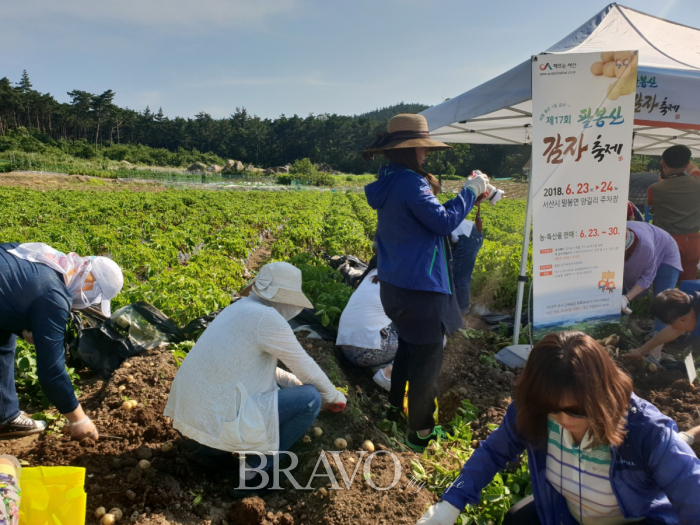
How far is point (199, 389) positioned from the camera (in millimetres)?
2133

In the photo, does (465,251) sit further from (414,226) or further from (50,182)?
(50,182)

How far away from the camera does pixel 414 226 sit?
2.58 metres

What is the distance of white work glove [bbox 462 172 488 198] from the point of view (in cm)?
283

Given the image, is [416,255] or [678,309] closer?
[416,255]

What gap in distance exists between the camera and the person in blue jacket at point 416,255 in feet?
8.34

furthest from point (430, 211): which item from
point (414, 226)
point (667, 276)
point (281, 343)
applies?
point (667, 276)

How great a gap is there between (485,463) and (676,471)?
0.59 meters

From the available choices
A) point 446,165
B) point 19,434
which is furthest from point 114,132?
point 19,434

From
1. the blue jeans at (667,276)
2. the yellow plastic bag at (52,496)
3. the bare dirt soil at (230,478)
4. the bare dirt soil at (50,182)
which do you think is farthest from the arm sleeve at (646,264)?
the bare dirt soil at (50,182)

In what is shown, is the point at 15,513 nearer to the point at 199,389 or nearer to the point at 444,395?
the point at 199,389

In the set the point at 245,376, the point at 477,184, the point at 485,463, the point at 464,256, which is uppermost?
the point at 477,184

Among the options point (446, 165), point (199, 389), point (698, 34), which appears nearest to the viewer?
point (199, 389)

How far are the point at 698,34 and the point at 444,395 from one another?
15.0 feet

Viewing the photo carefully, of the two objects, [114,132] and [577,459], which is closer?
[577,459]
